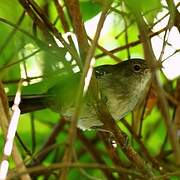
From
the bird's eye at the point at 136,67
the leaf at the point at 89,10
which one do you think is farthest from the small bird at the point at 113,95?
the leaf at the point at 89,10

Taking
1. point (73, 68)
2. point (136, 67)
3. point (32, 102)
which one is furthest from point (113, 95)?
point (73, 68)

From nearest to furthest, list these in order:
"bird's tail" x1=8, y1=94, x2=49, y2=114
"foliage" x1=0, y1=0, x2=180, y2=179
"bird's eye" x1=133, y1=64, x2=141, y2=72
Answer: "foliage" x1=0, y1=0, x2=180, y2=179 → "bird's tail" x1=8, y1=94, x2=49, y2=114 → "bird's eye" x1=133, y1=64, x2=141, y2=72

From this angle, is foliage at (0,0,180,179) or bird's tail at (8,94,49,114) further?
bird's tail at (8,94,49,114)

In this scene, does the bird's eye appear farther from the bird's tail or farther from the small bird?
the bird's tail

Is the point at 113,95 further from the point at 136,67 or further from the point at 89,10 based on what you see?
the point at 89,10

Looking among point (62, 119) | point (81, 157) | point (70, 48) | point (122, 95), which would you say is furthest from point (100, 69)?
point (70, 48)

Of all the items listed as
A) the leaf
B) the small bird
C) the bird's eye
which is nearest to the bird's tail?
the small bird

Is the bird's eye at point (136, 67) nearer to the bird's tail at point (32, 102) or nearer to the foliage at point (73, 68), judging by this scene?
the foliage at point (73, 68)

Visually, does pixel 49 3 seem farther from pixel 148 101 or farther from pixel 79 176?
pixel 79 176
